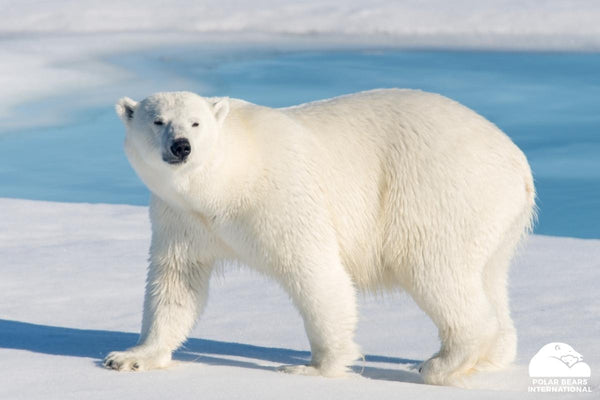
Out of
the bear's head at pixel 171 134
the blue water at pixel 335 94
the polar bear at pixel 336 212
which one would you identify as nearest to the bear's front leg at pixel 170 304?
the polar bear at pixel 336 212

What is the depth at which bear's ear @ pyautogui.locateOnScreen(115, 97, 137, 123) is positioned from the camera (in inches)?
141

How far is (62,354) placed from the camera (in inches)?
148

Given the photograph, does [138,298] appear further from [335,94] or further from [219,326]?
[335,94]

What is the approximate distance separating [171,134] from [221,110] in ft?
0.89

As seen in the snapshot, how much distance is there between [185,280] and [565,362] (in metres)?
1.41

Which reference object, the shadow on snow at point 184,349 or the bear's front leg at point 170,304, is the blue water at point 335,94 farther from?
the bear's front leg at point 170,304

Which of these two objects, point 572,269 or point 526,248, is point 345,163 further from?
point 526,248

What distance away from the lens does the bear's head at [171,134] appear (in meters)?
3.35

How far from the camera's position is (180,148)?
3.30 m

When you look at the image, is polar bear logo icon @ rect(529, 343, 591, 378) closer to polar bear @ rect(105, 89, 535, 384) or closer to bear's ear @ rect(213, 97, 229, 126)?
polar bear @ rect(105, 89, 535, 384)

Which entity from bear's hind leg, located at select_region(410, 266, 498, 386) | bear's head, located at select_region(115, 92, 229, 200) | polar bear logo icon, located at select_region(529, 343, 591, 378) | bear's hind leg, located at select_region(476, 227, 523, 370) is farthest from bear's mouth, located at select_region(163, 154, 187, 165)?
polar bear logo icon, located at select_region(529, 343, 591, 378)

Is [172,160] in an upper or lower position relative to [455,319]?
upper

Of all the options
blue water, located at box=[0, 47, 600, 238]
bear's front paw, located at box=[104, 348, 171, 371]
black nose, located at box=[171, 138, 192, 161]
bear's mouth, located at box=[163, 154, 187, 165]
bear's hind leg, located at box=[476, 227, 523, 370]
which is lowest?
bear's front paw, located at box=[104, 348, 171, 371]

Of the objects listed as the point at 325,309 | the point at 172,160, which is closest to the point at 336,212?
the point at 325,309
